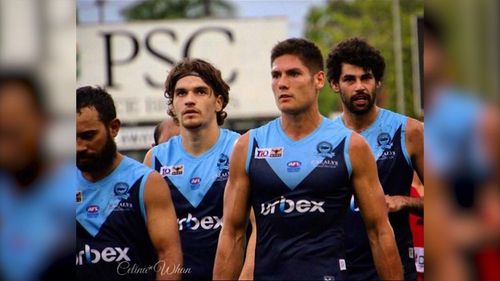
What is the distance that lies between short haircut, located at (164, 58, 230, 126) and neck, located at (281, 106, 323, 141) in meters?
0.22

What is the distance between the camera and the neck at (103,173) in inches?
115

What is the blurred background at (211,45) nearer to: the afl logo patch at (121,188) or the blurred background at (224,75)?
the blurred background at (224,75)

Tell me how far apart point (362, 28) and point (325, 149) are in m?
0.59

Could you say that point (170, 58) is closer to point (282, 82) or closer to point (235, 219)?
point (282, 82)

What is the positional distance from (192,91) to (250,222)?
47 centimetres

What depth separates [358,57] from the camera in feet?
9.80

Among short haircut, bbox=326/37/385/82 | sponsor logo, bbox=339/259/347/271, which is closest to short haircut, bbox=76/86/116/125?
short haircut, bbox=326/37/385/82

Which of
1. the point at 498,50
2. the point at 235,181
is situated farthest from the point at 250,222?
the point at 498,50

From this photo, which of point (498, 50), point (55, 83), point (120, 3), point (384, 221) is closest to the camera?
point (498, 50)

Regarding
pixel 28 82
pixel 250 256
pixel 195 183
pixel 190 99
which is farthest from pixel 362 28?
pixel 28 82

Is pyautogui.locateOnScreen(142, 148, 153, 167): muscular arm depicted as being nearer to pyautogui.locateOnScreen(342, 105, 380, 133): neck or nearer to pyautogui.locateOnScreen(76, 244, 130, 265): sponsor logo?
pyautogui.locateOnScreen(76, 244, 130, 265): sponsor logo

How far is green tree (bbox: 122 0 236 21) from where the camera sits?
2.72m

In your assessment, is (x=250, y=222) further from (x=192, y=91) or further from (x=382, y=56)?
(x=382, y=56)

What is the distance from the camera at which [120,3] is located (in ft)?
8.79
